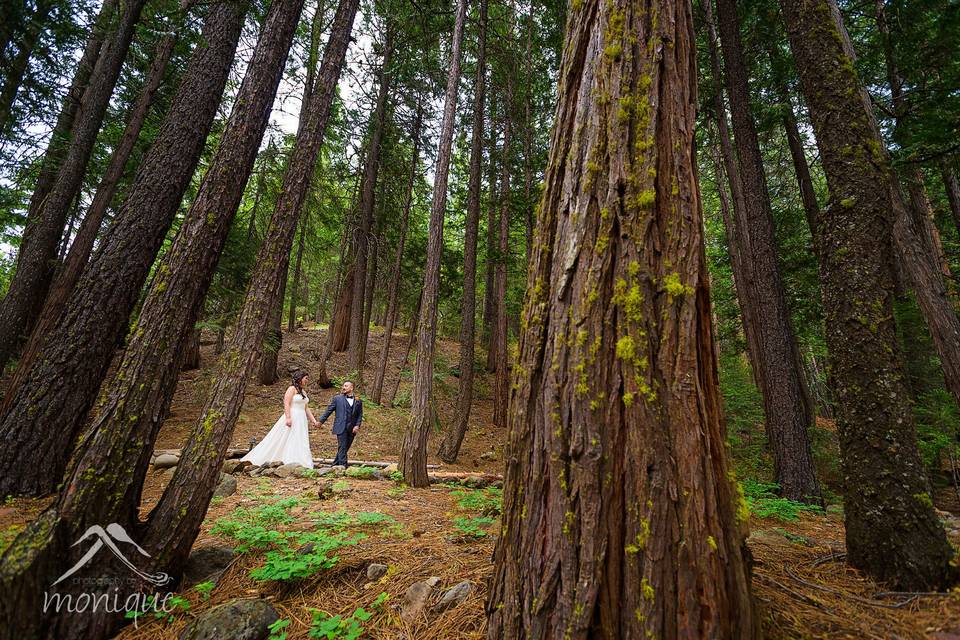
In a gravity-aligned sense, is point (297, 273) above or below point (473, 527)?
above

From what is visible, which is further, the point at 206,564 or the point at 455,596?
the point at 206,564

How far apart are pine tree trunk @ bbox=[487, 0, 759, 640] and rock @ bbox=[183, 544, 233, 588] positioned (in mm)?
2561

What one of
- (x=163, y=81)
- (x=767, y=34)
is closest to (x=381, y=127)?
(x=163, y=81)

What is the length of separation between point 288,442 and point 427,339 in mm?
3747

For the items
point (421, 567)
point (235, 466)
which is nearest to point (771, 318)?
point (421, 567)

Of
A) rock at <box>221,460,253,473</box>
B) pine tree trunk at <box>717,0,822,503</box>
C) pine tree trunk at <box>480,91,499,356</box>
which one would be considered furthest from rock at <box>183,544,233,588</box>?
pine tree trunk at <box>480,91,499,356</box>

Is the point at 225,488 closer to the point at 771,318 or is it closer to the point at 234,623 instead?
the point at 234,623

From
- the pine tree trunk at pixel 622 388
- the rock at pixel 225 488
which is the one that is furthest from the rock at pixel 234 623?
the rock at pixel 225 488

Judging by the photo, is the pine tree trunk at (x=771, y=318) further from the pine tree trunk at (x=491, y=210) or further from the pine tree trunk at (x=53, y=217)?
the pine tree trunk at (x=53, y=217)

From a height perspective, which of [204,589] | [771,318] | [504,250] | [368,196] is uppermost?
[368,196]

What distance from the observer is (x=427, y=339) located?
6.47 m

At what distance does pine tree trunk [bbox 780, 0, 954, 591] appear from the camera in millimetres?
2486

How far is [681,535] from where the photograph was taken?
4.98ft

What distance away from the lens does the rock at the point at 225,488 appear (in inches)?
196
